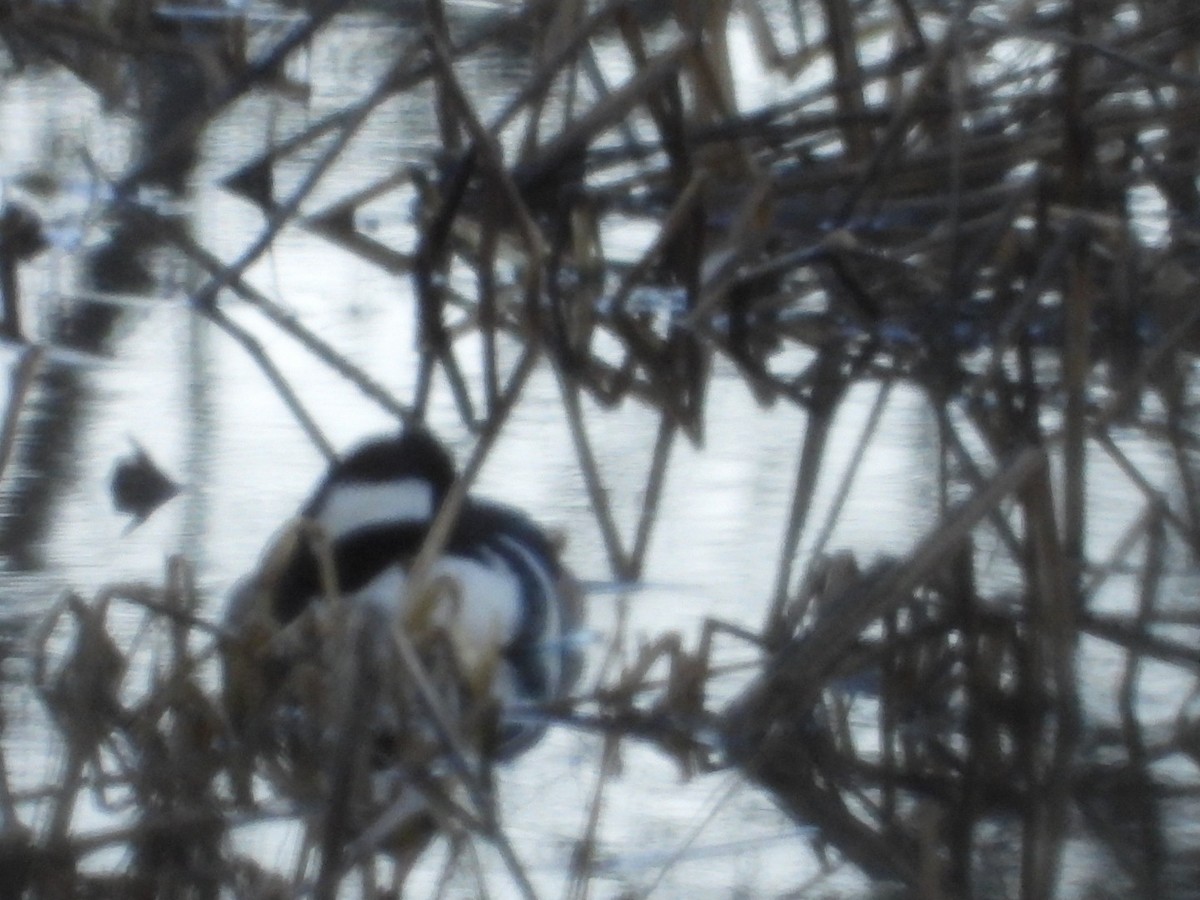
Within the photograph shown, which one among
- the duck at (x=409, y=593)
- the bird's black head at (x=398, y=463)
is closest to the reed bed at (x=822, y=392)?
the duck at (x=409, y=593)

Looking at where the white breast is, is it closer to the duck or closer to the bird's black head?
the duck

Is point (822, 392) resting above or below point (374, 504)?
above

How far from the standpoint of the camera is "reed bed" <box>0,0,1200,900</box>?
7.91 feet

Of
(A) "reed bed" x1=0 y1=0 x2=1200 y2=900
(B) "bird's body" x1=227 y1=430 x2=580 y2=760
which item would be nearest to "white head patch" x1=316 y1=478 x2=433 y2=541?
(B) "bird's body" x1=227 y1=430 x2=580 y2=760

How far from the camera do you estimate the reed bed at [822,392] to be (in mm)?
2410

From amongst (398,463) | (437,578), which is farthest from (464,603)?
(398,463)

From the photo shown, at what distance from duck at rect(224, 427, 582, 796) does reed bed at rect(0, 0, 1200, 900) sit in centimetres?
5

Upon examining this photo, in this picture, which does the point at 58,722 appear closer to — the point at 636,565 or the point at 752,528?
the point at 636,565

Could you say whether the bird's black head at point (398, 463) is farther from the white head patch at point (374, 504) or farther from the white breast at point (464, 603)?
the white breast at point (464, 603)

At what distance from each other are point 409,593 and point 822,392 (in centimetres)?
113

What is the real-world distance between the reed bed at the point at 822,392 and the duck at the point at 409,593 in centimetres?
5

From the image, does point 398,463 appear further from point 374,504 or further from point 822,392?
point 822,392

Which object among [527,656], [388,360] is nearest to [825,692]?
[527,656]

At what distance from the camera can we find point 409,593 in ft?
8.62
